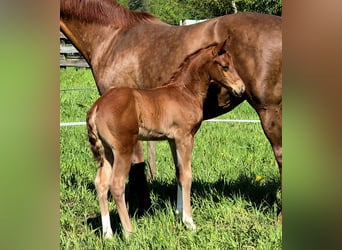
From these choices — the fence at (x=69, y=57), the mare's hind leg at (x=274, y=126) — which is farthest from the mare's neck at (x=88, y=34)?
the fence at (x=69, y=57)

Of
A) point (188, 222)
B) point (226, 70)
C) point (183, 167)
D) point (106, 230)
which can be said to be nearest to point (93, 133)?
point (106, 230)

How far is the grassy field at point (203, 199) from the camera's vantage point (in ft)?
8.85

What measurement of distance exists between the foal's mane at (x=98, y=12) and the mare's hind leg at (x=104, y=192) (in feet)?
4.42

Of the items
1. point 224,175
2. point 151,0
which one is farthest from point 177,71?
point 151,0

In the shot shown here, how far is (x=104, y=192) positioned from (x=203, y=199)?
2.95 feet

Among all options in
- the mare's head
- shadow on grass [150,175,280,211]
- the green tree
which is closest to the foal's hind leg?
shadow on grass [150,175,280,211]

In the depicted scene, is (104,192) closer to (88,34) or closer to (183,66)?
(183,66)

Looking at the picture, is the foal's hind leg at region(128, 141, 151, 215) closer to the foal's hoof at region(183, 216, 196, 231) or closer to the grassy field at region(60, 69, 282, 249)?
the grassy field at region(60, 69, 282, 249)

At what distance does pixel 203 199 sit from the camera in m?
3.52

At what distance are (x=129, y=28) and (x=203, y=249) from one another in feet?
6.56

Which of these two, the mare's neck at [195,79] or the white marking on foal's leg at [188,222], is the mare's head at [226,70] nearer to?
the mare's neck at [195,79]
